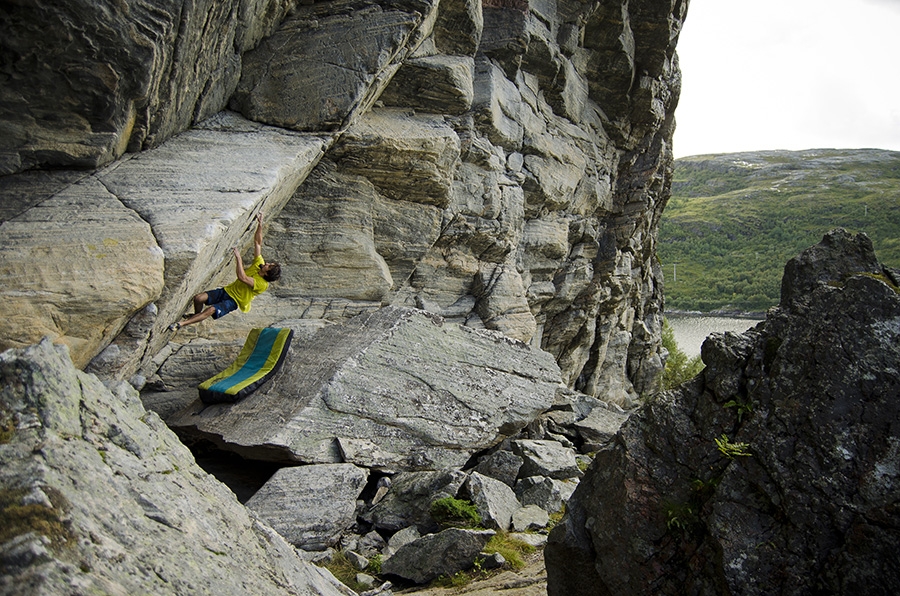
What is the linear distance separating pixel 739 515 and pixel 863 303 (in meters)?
2.55

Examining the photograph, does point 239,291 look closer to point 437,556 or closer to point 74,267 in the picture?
point 74,267

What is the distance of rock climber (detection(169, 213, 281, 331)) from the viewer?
14266mm

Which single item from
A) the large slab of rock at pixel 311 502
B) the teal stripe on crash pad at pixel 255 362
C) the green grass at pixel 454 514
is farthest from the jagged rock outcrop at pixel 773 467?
the teal stripe on crash pad at pixel 255 362

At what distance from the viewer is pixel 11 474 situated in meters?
5.04

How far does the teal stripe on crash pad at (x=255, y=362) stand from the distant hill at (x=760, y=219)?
75.5 metres

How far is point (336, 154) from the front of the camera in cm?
1791

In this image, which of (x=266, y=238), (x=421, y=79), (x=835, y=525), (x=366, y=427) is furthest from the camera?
(x=421, y=79)

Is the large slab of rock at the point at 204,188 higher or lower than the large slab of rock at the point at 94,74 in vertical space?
lower

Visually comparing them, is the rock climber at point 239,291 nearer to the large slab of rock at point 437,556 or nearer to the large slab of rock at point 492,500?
the large slab of rock at point 492,500

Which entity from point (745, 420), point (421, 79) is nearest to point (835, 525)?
point (745, 420)

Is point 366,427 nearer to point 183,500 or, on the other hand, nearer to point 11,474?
point 183,500

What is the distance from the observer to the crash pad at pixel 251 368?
13.8 metres

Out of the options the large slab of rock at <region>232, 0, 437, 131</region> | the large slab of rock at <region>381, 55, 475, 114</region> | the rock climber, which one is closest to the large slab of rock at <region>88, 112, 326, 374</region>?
the rock climber

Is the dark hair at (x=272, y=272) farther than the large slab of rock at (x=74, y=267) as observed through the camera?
Yes
